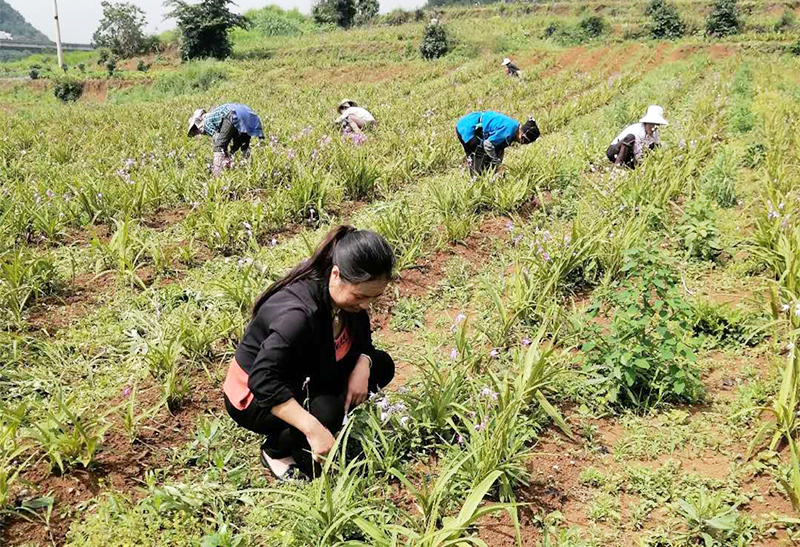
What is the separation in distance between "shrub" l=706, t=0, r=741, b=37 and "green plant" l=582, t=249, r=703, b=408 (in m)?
28.8

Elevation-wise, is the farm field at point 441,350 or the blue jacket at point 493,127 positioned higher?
Answer: the blue jacket at point 493,127

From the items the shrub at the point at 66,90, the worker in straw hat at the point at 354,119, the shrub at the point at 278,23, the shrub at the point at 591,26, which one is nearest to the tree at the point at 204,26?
the shrub at the point at 66,90

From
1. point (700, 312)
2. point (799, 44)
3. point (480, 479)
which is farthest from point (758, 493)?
point (799, 44)

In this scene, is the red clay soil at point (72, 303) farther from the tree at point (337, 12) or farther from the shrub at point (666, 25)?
the tree at point (337, 12)

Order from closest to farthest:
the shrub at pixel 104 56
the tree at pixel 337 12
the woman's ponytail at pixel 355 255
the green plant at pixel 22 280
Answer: the woman's ponytail at pixel 355 255 < the green plant at pixel 22 280 < the shrub at pixel 104 56 < the tree at pixel 337 12

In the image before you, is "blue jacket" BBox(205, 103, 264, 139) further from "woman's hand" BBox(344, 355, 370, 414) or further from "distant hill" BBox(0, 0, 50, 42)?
"distant hill" BBox(0, 0, 50, 42)

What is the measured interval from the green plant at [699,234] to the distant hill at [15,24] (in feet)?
510

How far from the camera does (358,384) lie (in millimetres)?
2465

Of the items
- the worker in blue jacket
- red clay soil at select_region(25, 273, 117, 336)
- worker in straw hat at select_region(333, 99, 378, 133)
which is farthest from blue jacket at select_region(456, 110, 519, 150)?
red clay soil at select_region(25, 273, 117, 336)

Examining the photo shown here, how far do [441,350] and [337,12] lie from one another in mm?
43665

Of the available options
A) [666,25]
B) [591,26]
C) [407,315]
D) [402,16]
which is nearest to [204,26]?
[402,16]

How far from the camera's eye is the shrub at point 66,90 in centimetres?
2653

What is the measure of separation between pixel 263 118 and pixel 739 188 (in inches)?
368

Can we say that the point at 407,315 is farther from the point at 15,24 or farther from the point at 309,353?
the point at 15,24
